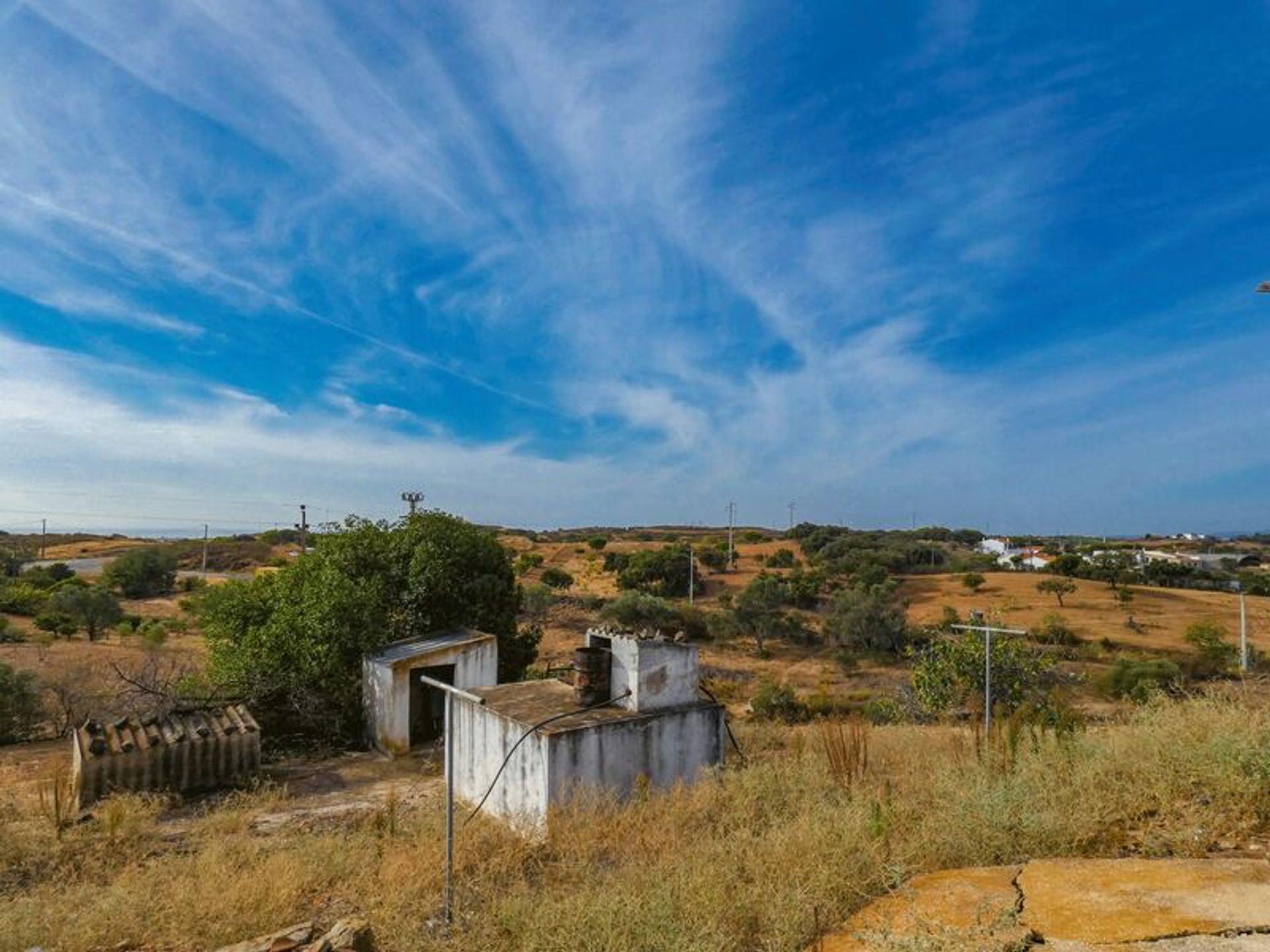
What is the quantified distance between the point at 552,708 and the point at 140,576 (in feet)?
139

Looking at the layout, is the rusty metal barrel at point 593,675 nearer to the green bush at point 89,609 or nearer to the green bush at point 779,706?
the green bush at point 779,706

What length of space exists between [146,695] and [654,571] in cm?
3230

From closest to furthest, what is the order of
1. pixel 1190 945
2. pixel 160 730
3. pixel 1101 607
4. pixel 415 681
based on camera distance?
pixel 1190 945, pixel 160 730, pixel 415 681, pixel 1101 607

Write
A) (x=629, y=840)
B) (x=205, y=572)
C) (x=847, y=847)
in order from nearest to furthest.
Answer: (x=847, y=847) < (x=629, y=840) < (x=205, y=572)

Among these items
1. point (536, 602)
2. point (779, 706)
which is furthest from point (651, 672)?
point (536, 602)

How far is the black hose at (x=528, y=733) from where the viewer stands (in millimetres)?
8750

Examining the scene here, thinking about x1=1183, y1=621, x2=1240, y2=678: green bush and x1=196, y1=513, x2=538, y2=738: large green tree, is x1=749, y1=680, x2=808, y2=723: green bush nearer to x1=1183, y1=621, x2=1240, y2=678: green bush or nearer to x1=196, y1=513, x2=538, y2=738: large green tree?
x1=196, y1=513, x2=538, y2=738: large green tree

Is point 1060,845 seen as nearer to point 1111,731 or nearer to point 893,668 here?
point 1111,731

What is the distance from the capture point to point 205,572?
54.8 meters

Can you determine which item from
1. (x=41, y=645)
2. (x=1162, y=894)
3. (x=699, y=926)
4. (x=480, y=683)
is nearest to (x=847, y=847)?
(x=699, y=926)

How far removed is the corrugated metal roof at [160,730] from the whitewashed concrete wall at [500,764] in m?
4.18

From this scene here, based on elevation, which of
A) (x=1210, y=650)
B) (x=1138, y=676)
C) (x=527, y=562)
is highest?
A: (x=527, y=562)

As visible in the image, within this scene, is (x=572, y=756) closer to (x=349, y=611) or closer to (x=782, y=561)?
(x=349, y=611)

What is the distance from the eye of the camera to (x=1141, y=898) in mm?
4391
